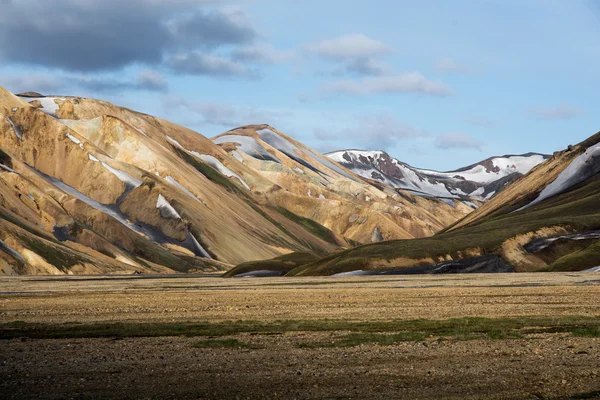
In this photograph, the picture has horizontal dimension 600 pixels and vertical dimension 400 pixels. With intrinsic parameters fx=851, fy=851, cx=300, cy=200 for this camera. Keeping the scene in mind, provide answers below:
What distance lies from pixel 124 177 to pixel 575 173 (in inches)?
3839

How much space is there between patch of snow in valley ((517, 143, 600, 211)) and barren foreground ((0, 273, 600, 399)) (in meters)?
113

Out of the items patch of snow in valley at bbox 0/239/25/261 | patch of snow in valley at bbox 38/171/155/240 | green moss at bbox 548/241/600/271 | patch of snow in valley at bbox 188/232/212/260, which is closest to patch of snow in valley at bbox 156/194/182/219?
patch of snow in valley at bbox 38/171/155/240

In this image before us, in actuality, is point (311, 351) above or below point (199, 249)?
above

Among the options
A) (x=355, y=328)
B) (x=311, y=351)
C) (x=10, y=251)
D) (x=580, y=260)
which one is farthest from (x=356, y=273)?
(x=311, y=351)

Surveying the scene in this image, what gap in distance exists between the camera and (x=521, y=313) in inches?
1401

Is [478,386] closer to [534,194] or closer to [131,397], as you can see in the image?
[131,397]

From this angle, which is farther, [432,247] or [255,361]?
[432,247]

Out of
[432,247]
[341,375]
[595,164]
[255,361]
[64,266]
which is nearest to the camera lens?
[341,375]

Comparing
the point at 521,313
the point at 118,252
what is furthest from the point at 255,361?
the point at 118,252

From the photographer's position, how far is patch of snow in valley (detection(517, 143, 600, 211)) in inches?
5906

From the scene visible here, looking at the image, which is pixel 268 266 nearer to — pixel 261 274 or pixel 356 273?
pixel 261 274

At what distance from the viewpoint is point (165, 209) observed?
187500mm

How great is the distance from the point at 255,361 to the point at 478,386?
680 cm

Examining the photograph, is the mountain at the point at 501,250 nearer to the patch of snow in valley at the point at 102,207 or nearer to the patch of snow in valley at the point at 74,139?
the patch of snow in valley at the point at 102,207
